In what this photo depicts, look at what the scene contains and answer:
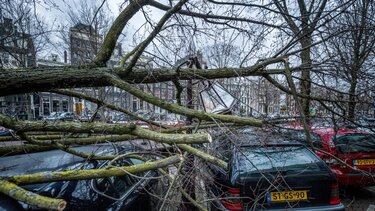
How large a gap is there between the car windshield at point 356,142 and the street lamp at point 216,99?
8.37ft

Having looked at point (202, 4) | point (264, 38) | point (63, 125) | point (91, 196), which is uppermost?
point (202, 4)

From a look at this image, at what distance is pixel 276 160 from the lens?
3.69 meters

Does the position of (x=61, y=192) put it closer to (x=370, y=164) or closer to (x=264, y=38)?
(x=264, y=38)

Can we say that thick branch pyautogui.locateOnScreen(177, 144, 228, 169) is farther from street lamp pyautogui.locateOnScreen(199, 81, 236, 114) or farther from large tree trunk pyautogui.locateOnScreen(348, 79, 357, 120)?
large tree trunk pyautogui.locateOnScreen(348, 79, 357, 120)

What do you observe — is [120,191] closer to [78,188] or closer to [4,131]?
[78,188]

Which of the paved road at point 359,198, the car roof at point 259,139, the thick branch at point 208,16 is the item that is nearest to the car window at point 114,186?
the car roof at point 259,139

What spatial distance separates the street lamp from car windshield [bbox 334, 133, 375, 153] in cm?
255

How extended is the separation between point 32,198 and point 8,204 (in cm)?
59

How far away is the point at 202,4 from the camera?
15.6ft

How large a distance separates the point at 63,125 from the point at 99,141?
904mm

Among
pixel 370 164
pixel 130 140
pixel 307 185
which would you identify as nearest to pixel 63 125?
pixel 130 140

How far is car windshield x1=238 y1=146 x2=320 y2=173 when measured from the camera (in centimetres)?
354

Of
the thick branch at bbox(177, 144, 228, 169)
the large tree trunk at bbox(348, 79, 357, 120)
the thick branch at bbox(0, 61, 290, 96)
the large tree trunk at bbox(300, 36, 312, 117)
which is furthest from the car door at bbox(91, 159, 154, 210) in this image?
the large tree trunk at bbox(348, 79, 357, 120)

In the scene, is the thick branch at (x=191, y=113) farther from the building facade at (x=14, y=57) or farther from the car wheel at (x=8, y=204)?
the building facade at (x=14, y=57)
